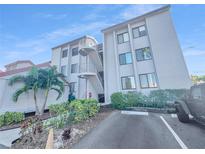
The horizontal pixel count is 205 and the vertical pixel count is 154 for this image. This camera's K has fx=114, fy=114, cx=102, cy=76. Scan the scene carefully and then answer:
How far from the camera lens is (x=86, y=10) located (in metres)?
5.22

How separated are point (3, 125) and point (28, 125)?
228 centimetres

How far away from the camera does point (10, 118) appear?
16.4 feet

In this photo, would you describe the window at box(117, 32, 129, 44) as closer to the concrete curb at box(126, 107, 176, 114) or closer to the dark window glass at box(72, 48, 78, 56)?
the dark window glass at box(72, 48, 78, 56)

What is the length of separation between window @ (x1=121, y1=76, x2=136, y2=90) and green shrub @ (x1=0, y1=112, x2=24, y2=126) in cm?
644

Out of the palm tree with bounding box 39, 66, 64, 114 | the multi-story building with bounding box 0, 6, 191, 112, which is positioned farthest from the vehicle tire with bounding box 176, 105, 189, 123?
the palm tree with bounding box 39, 66, 64, 114

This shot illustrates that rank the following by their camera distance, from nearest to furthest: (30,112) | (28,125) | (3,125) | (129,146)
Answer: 1. (129,146)
2. (28,125)
3. (3,125)
4. (30,112)

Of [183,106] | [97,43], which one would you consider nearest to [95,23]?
[97,43]

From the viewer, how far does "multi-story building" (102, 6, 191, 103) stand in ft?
22.1

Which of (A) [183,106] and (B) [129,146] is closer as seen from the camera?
(B) [129,146]

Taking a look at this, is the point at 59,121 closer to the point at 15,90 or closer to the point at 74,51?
the point at 15,90

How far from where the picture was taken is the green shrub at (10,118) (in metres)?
4.85

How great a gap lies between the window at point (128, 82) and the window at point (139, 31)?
3.52m

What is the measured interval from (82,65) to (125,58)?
12.6 feet
